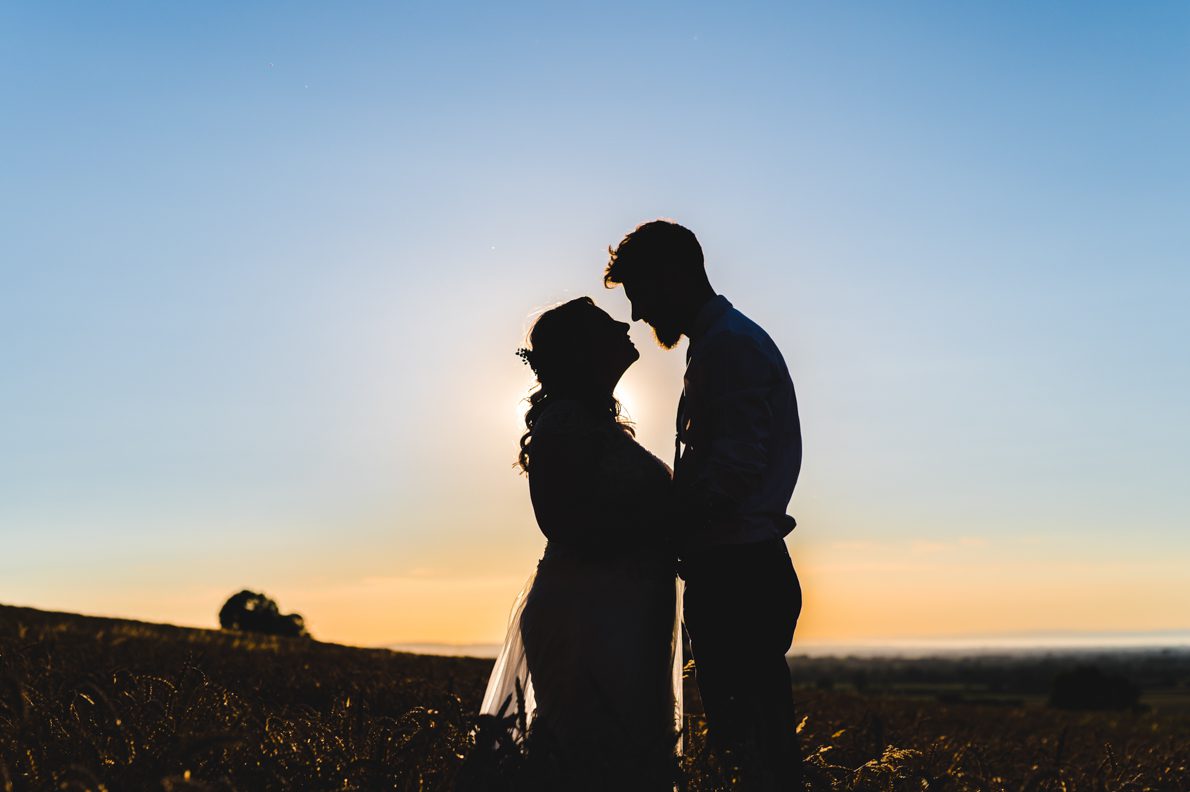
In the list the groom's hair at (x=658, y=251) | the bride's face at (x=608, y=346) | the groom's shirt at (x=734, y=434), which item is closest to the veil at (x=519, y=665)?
the groom's shirt at (x=734, y=434)

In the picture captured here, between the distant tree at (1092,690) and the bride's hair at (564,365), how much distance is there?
163ft

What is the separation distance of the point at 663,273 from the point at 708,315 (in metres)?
0.34

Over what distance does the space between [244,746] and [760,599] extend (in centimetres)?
247

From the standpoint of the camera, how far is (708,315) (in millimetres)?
5562

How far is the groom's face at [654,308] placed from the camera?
5.57 metres

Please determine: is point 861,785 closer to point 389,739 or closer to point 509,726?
point 509,726

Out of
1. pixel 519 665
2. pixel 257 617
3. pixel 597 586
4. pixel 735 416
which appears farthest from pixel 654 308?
pixel 257 617

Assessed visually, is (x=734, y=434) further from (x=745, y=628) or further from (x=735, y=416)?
(x=745, y=628)

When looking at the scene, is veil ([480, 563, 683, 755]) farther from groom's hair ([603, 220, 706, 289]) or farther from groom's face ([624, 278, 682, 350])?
groom's hair ([603, 220, 706, 289])

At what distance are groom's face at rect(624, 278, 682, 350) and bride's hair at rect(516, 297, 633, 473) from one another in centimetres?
25

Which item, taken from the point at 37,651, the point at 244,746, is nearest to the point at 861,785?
the point at 244,746

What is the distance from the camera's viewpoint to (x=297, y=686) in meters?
8.98

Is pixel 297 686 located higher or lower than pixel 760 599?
lower

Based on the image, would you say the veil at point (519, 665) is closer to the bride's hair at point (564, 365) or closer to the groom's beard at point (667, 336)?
the bride's hair at point (564, 365)
